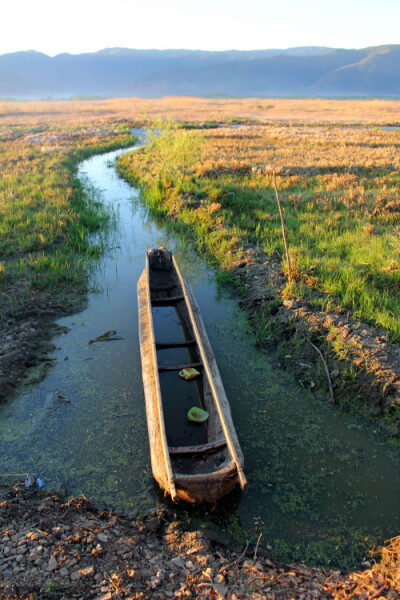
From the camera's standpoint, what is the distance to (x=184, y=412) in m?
4.52

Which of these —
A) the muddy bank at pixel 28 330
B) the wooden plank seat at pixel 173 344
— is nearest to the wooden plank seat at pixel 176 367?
the wooden plank seat at pixel 173 344

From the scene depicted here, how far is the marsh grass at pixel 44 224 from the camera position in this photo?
24.1ft

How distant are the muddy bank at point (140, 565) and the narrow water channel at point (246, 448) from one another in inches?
10.8

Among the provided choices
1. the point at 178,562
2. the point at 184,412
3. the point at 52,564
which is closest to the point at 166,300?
the point at 184,412

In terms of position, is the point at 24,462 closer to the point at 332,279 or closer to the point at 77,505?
the point at 77,505

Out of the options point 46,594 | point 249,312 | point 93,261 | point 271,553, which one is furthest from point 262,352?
point 93,261

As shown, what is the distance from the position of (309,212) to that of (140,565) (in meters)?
9.15

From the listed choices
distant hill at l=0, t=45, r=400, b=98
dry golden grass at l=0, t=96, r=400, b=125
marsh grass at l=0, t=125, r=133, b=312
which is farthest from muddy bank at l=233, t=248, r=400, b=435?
distant hill at l=0, t=45, r=400, b=98

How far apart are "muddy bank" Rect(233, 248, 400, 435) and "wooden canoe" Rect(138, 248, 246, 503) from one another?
122 cm

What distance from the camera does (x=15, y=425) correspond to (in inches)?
172

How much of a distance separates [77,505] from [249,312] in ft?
13.6

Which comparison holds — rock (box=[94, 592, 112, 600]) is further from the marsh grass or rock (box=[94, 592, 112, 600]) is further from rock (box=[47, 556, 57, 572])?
the marsh grass

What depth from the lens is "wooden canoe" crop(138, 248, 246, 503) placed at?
3273 mm

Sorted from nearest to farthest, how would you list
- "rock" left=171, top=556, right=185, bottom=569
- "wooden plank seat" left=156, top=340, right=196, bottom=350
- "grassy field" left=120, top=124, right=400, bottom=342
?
"rock" left=171, top=556, right=185, bottom=569
"wooden plank seat" left=156, top=340, right=196, bottom=350
"grassy field" left=120, top=124, right=400, bottom=342
